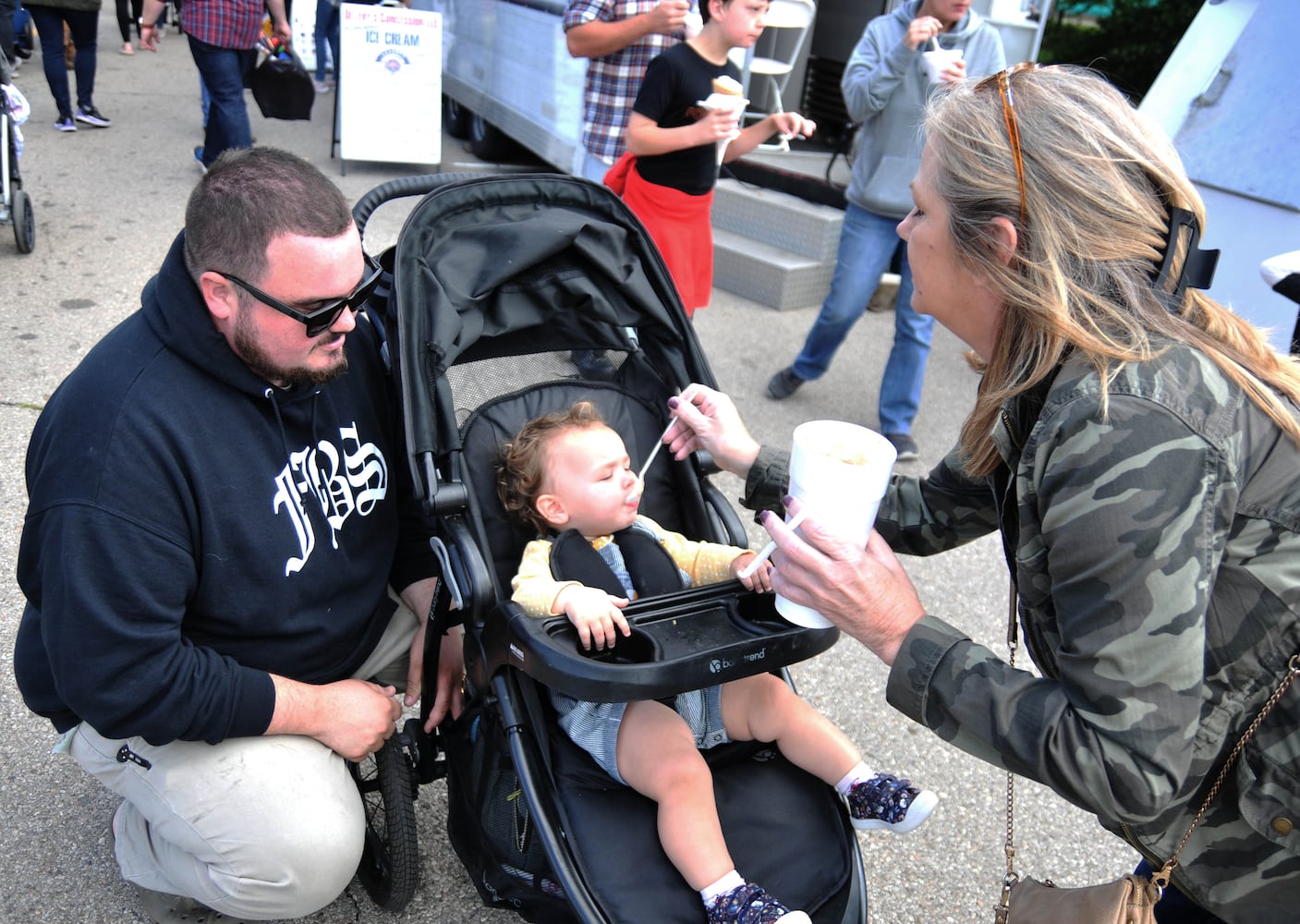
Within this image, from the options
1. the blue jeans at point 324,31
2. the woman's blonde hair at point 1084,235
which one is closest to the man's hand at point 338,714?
the woman's blonde hair at point 1084,235

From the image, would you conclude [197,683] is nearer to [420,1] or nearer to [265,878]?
[265,878]

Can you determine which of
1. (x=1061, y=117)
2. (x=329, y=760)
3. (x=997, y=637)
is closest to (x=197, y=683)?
(x=329, y=760)

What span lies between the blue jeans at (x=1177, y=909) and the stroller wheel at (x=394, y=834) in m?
1.53

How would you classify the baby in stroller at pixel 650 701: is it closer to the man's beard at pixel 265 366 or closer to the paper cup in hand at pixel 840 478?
the paper cup in hand at pixel 840 478

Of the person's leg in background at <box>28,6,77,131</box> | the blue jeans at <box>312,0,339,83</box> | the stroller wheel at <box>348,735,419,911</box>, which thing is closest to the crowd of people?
the stroller wheel at <box>348,735,419,911</box>

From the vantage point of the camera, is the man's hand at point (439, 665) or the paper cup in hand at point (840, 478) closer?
the paper cup in hand at point (840, 478)

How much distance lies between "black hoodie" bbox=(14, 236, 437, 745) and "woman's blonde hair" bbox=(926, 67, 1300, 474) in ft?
4.55

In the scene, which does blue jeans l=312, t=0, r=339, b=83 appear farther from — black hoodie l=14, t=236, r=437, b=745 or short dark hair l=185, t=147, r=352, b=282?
black hoodie l=14, t=236, r=437, b=745

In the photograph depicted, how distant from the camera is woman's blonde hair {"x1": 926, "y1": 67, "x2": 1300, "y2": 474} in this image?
144cm

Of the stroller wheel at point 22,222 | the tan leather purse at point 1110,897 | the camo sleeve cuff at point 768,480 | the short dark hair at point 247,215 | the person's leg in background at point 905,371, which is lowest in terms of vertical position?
the stroller wheel at point 22,222

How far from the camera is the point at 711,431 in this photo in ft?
7.98

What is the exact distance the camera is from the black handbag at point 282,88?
7.45 metres

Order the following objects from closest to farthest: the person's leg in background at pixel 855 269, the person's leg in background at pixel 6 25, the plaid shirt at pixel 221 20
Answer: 1. the person's leg in background at pixel 855 269
2. the person's leg in background at pixel 6 25
3. the plaid shirt at pixel 221 20

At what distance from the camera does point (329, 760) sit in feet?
6.84
